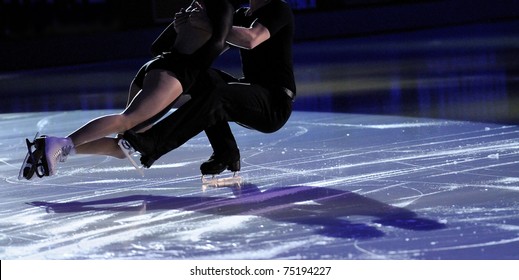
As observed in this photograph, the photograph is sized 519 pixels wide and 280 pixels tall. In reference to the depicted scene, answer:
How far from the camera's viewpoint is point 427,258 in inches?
148

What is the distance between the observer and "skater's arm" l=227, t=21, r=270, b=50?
5277 millimetres

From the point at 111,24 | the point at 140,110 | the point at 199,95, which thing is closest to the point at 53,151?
the point at 140,110

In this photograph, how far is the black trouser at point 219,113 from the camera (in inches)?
204

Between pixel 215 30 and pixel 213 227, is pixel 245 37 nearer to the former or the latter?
pixel 215 30

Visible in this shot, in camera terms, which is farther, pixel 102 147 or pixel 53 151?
pixel 102 147

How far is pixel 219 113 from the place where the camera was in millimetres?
5285

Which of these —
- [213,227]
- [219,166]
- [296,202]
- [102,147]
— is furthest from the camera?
[219,166]

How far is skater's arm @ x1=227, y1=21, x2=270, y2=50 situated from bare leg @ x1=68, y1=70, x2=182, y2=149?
35 cm

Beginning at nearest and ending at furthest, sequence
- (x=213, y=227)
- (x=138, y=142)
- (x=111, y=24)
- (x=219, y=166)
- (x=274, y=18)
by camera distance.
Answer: (x=213, y=227), (x=138, y=142), (x=274, y=18), (x=219, y=166), (x=111, y=24)

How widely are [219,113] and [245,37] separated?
0.38 m

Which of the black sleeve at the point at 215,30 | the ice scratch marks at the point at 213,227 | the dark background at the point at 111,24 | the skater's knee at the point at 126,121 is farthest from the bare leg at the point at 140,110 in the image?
the dark background at the point at 111,24

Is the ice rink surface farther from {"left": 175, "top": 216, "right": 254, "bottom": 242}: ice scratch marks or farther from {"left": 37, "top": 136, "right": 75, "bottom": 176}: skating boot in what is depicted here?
{"left": 37, "top": 136, "right": 75, "bottom": 176}: skating boot

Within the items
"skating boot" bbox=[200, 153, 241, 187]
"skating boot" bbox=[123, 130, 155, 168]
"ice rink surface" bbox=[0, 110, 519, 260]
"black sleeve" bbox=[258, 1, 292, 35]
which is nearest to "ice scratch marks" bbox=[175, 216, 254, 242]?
"ice rink surface" bbox=[0, 110, 519, 260]

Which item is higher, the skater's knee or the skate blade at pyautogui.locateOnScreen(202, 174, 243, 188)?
the skater's knee
